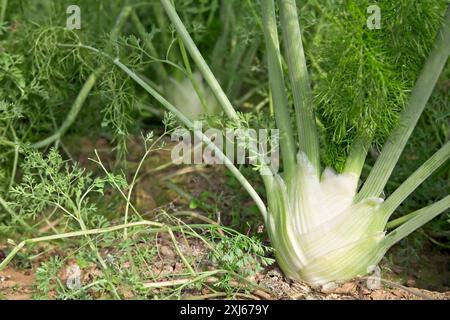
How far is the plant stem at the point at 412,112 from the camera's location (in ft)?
5.24

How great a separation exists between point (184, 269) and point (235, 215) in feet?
0.99

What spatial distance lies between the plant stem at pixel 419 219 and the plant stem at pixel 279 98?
27cm

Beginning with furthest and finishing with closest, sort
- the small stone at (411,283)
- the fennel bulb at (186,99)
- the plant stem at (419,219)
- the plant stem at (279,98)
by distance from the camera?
the fennel bulb at (186,99) → the small stone at (411,283) → the plant stem at (279,98) → the plant stem at (419,219)

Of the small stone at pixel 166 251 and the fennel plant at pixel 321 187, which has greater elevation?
the fennel plant at pixel 321 187

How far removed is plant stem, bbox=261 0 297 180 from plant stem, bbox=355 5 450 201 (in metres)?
0.18

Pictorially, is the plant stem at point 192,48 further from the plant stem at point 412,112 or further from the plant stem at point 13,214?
the plant stem at point 13,214

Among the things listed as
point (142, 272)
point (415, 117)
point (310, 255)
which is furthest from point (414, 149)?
point (142, 272)

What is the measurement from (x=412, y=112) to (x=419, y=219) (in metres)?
0.24

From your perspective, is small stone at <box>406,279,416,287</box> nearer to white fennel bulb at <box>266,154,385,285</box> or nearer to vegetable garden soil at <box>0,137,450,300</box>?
vegetable garden soil at <box>0,137,450,300</box>

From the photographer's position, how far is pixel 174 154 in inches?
87.7

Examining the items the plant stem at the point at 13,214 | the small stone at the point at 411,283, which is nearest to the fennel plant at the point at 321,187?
the small stone at the point at 411,283

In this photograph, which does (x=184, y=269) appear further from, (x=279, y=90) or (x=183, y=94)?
(x=183, y=94)

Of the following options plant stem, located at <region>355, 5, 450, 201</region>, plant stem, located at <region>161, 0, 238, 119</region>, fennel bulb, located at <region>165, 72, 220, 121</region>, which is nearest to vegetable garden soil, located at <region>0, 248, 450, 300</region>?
plant stem, located at <region>355, 5, 450, 201</region>

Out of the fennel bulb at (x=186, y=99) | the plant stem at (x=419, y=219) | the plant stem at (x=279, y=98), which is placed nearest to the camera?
the plant stem at (x=419, y=219)
